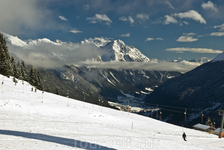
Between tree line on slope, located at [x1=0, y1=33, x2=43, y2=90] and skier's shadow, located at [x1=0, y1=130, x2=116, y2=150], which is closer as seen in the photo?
skier's shadow, located at [x1=0, y1=130, x2=116, y2=150]

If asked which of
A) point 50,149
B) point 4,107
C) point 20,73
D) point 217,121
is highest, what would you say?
point 20,73

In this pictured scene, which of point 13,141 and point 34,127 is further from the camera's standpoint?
point 34,127

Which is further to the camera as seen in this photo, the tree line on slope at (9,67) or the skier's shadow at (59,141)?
the tree line on slope at (9,67)

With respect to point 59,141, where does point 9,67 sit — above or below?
above

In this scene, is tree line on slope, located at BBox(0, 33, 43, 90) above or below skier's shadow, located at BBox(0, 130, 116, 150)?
above

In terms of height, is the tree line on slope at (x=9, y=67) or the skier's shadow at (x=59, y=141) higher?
the tree line on slope at (x=9, y=67)

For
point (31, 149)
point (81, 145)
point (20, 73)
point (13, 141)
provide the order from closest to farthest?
point (31, 149)
point (13, 141)
point (81, 145)
point (20, 73)

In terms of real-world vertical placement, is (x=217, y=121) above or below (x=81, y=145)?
below

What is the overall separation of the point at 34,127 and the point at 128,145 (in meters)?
11.0

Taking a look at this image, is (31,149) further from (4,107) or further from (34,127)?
(4,107)

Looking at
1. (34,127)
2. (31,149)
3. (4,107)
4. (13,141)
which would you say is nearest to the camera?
(31,149)

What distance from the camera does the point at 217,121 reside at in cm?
19288

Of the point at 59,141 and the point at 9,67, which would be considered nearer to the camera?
the point at 59,141

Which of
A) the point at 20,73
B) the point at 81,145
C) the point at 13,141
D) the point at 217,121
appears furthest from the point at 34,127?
the point at 217,121
